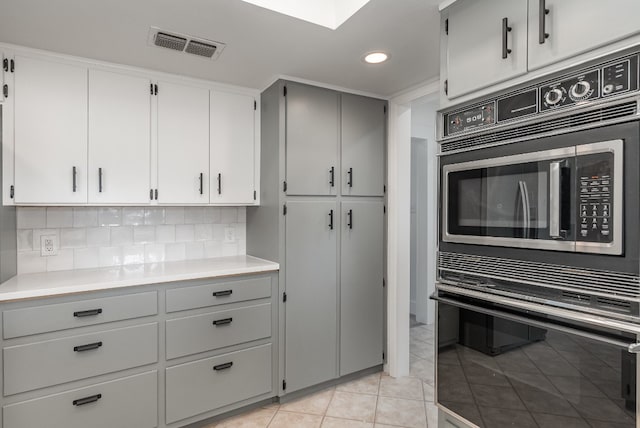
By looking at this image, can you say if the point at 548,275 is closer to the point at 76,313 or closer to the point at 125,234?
the point at 76,313

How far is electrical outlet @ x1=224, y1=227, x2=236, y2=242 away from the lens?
304cm

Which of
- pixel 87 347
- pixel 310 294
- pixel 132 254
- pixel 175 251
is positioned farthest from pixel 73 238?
pixel 310 294

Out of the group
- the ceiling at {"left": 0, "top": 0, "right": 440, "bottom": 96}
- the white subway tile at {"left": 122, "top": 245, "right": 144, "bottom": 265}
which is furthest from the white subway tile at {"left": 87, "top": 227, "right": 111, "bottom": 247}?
the ceiling at {"left": 0, "top": 0, "right": 440, "bottom": 96}

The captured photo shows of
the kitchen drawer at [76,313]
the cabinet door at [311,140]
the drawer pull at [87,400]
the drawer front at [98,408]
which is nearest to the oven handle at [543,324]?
the cabinet door at [311,140]

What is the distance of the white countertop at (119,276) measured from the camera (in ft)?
6.19

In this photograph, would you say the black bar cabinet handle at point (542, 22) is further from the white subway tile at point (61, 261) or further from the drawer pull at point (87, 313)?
the white subway tile at point (61, 261)

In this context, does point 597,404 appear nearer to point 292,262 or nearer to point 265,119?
point 292,262

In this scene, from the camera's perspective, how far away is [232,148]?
107 inches

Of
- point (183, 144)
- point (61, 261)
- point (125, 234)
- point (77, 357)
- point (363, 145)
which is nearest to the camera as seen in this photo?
point (77, 357)

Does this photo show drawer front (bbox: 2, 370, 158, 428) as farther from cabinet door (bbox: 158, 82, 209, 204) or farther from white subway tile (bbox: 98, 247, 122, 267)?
cabinet door (bbox: 158, 82, 209, 204)

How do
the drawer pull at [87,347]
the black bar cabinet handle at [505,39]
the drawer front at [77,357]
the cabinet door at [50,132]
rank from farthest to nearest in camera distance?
1. the cabinet door at [50,132]
2. the drawer pull at [87,347]
3. the drawer front at [77,357]
4. the black bar cabinet handle at [505,39]

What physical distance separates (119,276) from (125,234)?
0.55m

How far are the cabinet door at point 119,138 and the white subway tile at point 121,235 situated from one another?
→ 14.8 inches

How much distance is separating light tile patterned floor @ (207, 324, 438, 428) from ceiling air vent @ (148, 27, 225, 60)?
2271mm
